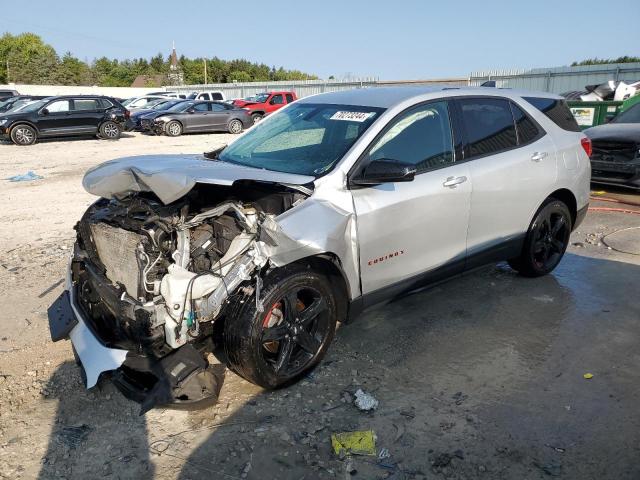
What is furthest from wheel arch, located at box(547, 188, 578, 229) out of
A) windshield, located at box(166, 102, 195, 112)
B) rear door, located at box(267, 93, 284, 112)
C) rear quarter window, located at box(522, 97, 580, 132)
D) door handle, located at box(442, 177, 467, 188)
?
rear door, located at box(267, 93, 284, 112)

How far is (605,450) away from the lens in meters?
2.77

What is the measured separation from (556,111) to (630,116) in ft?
18.3

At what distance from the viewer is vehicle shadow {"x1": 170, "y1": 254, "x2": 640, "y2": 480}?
2695 mm

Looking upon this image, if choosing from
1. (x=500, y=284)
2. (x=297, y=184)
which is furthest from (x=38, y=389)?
(x=500, y=284)

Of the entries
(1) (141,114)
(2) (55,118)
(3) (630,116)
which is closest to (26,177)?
(2) (55,118)

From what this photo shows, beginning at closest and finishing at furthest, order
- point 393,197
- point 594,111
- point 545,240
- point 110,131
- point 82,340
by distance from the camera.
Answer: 1. point 82,340
2. point 393,197
3. point 545,240
4. point 594,111
5. point 110,131

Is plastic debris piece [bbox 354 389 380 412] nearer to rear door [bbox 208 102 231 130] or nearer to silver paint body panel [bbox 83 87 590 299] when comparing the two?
silver paint body panel [bbox 83 87 590 299]

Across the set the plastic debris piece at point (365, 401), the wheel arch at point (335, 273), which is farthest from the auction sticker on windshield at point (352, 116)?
the plastic debris piece at point (365, 401)

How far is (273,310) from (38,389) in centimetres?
165

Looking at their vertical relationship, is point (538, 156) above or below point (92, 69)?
below

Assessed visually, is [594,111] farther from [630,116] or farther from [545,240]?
[545,240]

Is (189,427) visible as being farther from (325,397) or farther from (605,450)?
(605,450)

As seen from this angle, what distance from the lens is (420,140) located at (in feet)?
12.7

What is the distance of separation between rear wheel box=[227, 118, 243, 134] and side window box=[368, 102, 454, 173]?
19.0m
